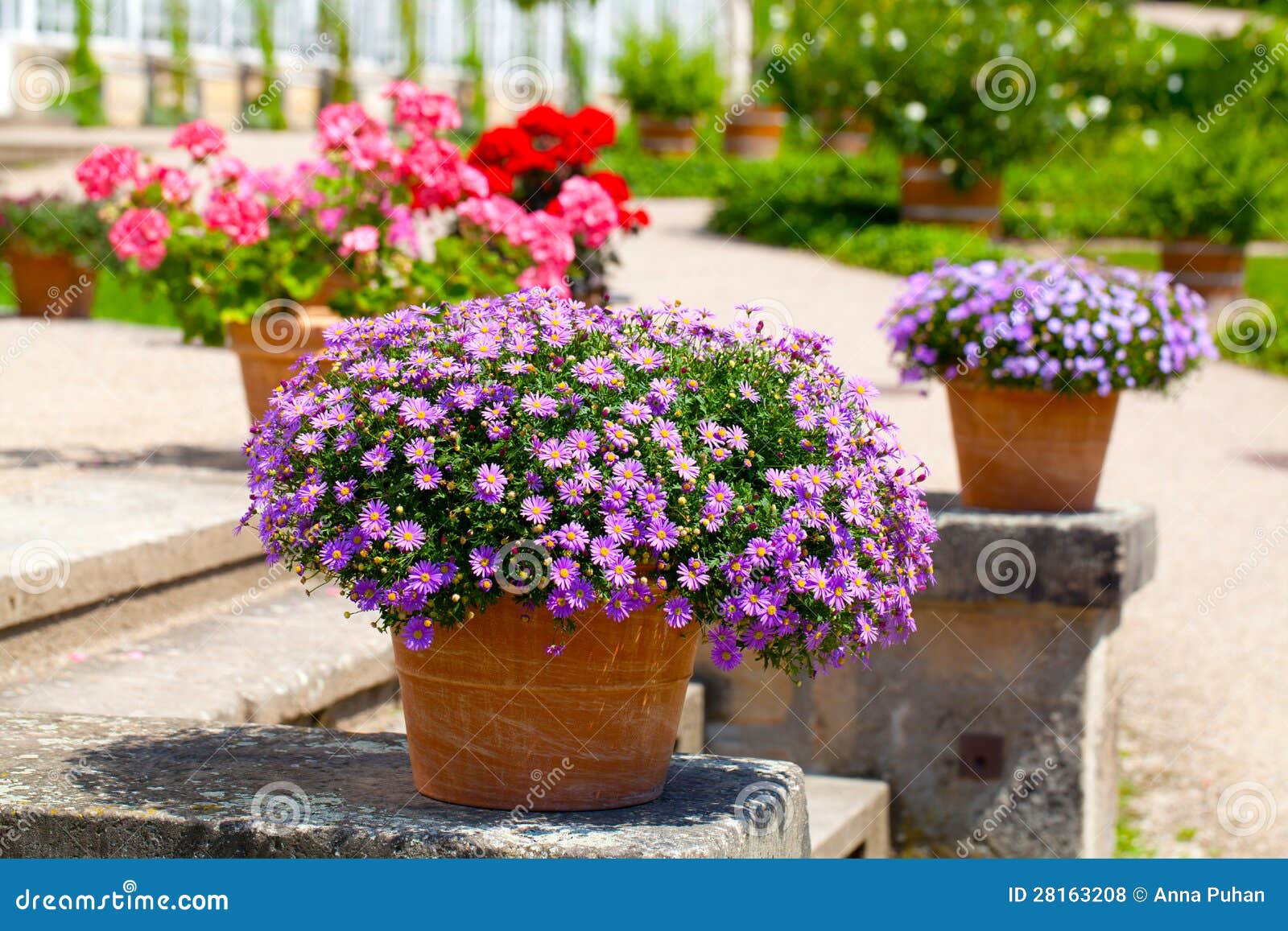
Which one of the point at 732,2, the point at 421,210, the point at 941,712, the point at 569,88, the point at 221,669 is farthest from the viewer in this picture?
the point at 732,2

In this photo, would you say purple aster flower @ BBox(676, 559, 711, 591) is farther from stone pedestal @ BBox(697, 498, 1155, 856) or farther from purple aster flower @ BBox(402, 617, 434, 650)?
stone pedestal @ BBox(697, 498, 1155, 856)

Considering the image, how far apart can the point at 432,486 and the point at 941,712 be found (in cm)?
260

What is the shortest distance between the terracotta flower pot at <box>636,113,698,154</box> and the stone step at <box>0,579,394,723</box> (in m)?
Answer: 18.0

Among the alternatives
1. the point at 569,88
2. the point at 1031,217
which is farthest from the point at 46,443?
the point at 569,88

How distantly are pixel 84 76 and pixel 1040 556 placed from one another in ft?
58.9

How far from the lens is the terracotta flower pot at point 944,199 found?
49.3ft

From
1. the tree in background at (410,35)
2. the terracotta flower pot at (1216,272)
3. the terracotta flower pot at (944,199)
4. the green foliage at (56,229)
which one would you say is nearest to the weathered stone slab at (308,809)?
the green foliage at (56,229)

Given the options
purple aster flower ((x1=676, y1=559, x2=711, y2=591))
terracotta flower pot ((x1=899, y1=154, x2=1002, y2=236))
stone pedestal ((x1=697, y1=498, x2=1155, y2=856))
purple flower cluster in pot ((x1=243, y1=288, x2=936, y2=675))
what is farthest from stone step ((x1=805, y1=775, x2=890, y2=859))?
terracotta flower pot ((x1=899, y1=154, x2=1002, y2=236))

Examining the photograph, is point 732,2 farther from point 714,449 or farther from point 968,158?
point 714,449

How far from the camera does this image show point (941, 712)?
4438 millimetres

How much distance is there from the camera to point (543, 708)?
2289 mm

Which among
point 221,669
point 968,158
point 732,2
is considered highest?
point 732,2

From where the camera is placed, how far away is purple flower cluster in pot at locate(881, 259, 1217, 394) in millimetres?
4129

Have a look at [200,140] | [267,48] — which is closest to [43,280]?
[200,140]
